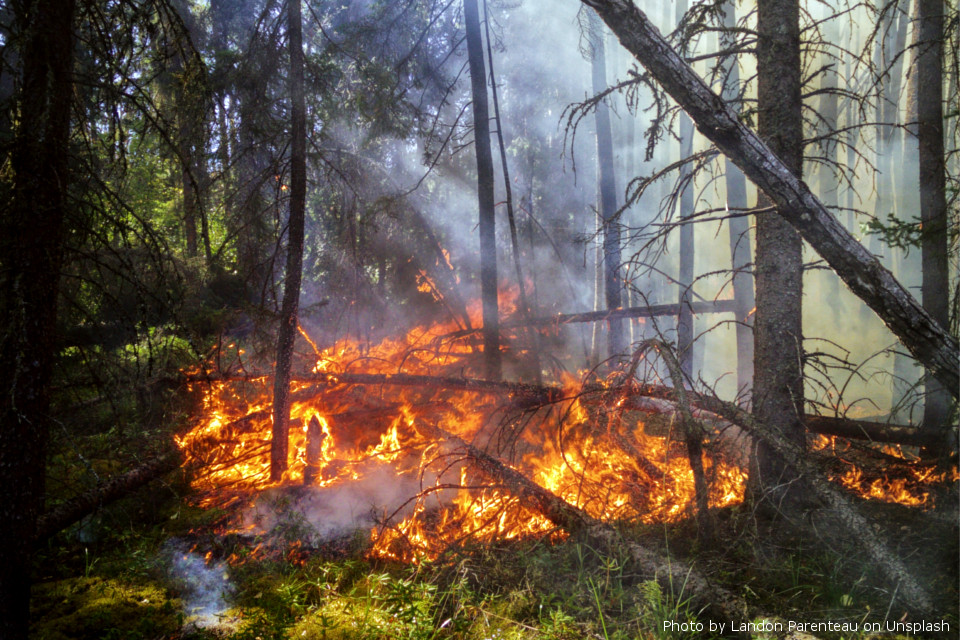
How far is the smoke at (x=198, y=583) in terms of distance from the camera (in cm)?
448

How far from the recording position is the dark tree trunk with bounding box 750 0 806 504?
4.89 metres

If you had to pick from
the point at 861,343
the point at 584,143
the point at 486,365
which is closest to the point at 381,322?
the point at 486,365

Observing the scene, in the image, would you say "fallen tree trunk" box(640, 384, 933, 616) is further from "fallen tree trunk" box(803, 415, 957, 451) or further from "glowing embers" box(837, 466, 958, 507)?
"fallen tree trunk" box(803, 415, 957, 451)

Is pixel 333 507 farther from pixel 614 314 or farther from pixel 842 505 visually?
pixel 614 314

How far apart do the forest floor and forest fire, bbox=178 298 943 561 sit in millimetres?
458

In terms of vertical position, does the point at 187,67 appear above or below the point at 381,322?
above

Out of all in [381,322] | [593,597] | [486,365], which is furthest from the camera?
[381,322]

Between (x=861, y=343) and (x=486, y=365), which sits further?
(x=861, y=343)

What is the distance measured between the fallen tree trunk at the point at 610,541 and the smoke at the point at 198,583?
2.76 meters

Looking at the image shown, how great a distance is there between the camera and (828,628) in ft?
11.6

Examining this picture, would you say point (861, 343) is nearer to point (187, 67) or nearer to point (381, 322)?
point (381, 322)

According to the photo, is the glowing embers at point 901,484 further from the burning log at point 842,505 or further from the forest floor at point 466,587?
the burning log at point 842,505

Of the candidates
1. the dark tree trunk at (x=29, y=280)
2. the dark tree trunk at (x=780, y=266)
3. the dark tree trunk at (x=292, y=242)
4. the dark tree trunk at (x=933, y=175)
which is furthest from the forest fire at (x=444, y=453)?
the dark tree trunk at (x=29, y=280)

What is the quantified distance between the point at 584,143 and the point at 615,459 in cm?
1932
